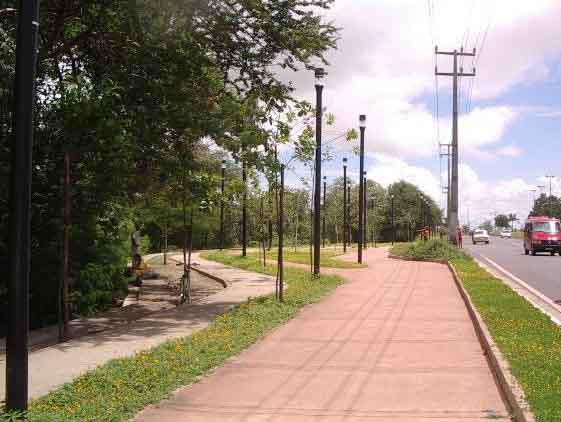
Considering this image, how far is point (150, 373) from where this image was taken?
712cm

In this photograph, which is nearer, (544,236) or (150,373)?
(150,373)

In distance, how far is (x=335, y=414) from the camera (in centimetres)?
586

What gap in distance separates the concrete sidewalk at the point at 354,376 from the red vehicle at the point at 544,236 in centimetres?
2870

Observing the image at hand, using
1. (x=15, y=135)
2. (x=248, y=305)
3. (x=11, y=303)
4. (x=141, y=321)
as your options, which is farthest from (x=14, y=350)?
(x=248, y=305)

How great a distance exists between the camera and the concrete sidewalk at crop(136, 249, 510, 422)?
5910 mm

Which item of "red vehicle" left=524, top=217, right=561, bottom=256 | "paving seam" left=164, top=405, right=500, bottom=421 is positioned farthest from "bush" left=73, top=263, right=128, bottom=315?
"red vehicle" left=524, top=217, right=561, bottom=256

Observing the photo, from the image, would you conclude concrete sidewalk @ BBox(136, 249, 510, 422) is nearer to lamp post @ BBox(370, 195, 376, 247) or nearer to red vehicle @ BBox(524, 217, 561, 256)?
red vehicle @ BBox(524, 217, 561, 256)

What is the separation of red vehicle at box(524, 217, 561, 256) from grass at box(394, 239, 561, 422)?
24.5 meters

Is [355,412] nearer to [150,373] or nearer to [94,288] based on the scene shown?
[150,373]

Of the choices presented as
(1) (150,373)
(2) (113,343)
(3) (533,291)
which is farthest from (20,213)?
(3) (533,291)

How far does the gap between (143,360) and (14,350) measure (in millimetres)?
2891

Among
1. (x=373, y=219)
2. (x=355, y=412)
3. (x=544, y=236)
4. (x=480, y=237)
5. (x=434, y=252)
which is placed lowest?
(x=355, y=412)

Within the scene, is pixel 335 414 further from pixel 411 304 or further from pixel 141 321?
pixel 411 304

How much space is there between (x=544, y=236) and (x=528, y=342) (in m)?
32.4
